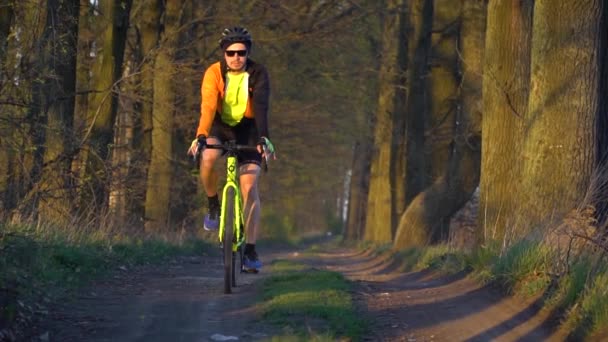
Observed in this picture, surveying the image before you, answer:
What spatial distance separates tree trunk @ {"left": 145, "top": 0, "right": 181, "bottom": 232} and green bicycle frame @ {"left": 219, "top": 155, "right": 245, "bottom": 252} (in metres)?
12.3

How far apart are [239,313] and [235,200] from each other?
1.71 metres

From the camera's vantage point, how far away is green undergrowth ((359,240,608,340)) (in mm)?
8383

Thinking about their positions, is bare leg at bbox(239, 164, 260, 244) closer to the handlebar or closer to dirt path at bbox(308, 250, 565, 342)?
the handlebar

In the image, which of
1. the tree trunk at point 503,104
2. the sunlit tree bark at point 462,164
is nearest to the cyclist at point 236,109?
the tree trunk at point 503,104

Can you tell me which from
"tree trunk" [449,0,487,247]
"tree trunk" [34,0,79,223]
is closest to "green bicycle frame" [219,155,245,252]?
"tree trunk" [34,0,79,223]

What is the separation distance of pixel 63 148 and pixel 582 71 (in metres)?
7.85

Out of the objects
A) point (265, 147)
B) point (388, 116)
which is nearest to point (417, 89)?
point (388, 116)

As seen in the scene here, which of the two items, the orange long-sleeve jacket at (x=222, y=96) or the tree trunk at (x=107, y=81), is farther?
the tree trunk at (x=107, y=81)

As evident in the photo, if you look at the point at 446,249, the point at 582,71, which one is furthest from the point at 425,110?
the point at 582,71

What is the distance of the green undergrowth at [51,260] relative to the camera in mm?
7824

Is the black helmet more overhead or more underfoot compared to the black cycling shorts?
more overhead

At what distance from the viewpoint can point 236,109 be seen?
1038 cm

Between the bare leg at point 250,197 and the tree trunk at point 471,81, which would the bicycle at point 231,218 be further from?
the tree trunk at point 471,81

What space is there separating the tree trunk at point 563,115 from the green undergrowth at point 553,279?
0.77 metres
